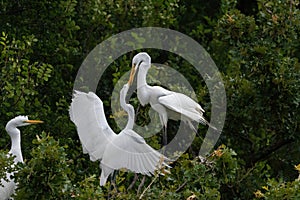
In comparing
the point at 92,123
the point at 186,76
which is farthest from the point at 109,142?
the point at 186,76

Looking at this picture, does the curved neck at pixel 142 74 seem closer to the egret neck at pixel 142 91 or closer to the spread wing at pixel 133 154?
the egret neck at pixel 142 91

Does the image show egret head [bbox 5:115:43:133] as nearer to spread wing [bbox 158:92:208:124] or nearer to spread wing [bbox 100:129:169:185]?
spread wing [bbox 100:129:169:185]

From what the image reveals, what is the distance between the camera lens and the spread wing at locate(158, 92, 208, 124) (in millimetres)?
8109

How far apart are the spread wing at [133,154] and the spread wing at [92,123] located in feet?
0.25

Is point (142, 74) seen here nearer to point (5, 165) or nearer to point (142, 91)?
point (142, 91)

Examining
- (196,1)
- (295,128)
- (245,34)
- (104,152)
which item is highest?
(196,1)

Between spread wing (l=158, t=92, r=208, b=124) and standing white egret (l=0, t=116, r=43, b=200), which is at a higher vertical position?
spread wing (l=158, t=92, r=208, b=124)

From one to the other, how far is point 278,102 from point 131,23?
2.07 metres

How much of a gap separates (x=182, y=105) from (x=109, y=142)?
3.11 feet

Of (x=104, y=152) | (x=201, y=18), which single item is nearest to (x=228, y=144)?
(x=104, y=152)

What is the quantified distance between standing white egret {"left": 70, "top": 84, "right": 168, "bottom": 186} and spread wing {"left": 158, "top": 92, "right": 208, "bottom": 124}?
76 cm

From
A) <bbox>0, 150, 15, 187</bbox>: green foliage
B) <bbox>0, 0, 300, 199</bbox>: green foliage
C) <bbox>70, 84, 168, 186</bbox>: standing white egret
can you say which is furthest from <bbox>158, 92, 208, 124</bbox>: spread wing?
<bbox>0, 150, 15, 187</bbox>: green foliage

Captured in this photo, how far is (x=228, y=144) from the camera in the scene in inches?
372

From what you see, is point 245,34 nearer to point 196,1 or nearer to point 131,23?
point 131,23
